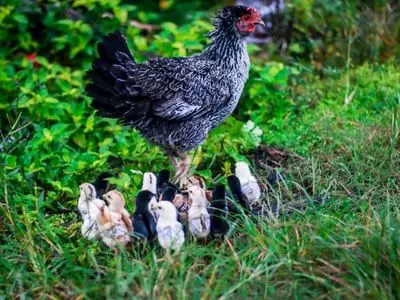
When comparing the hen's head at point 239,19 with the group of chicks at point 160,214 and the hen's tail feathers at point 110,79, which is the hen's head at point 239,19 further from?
the group of chicks at point 160,214

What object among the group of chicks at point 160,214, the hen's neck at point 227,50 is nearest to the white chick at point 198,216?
the group of chicks at point 160,214

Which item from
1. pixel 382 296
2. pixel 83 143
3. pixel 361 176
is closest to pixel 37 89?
pixel 83 143

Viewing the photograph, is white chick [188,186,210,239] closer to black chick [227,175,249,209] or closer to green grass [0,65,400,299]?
green grass [0,65,400,299]

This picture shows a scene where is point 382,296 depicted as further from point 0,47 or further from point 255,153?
point 0,47

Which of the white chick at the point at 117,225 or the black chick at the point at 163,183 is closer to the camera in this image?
the white chick at the point at 117,225

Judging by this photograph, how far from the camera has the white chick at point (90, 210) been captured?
15.8ft

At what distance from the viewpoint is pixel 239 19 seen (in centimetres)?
610

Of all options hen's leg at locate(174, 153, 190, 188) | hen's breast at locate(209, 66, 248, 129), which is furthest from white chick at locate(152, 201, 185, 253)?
hen's breast at locate(209, 66, 248, 129)

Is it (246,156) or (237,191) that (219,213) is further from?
(246,156)

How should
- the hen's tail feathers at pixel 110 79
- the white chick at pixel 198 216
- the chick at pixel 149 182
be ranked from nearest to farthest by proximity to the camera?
the white chick at pixel 198 216
the chick at pixel 149 182
the hen's tail feathers at pixel 110 79

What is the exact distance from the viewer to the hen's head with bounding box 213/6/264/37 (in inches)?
240

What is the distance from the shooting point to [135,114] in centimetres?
584

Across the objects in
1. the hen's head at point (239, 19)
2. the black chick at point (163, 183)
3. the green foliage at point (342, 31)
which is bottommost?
the green foliage at point (342, 31)

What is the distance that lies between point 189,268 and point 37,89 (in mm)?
3505
